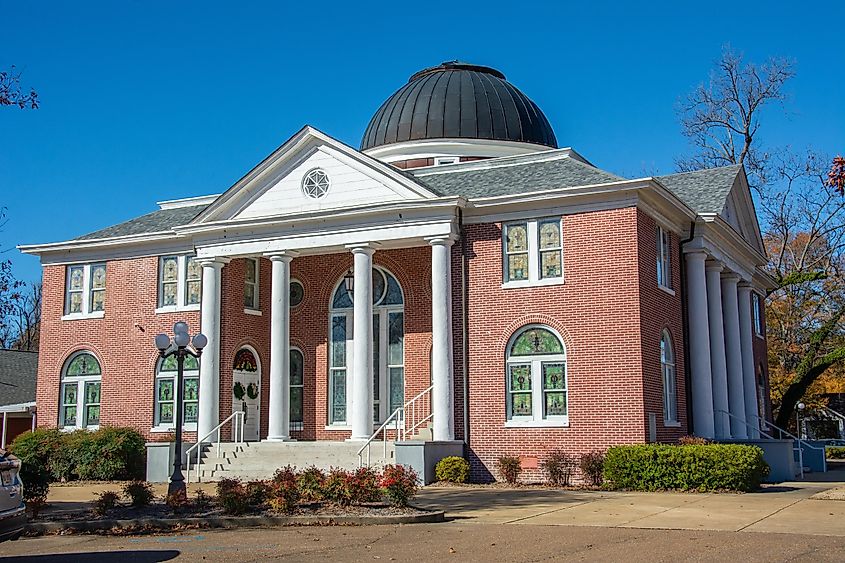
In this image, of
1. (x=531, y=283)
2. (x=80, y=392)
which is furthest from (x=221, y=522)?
(x=80, y=392)

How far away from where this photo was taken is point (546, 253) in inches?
930

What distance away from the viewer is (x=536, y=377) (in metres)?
23.4

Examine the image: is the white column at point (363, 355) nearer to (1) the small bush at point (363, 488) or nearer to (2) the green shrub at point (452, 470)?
(2) the green shrub at point (452, 470)

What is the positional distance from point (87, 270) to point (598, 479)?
16789 mm

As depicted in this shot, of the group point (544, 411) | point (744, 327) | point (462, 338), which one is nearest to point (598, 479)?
point (544, 411)

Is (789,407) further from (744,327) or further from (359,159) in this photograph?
(359,159)

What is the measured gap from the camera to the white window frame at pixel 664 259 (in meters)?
24.5

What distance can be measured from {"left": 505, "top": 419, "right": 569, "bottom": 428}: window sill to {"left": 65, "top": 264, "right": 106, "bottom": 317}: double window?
13.2 metres

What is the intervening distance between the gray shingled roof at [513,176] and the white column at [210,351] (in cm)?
623

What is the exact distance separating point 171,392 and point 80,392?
10.8ft

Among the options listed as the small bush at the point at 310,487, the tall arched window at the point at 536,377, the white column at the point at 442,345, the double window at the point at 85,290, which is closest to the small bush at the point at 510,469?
the tall arched window at the point at 536,377

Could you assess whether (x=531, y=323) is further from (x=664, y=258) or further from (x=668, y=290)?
(x=664, y=258)

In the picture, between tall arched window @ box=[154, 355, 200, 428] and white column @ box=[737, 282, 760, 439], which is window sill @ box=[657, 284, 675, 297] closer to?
white column @ box=[737, 282, 760, 439]

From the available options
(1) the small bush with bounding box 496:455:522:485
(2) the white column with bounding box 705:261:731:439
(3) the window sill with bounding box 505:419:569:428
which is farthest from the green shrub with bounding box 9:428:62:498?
(2) the white column with bounding box 705:261:731:439
